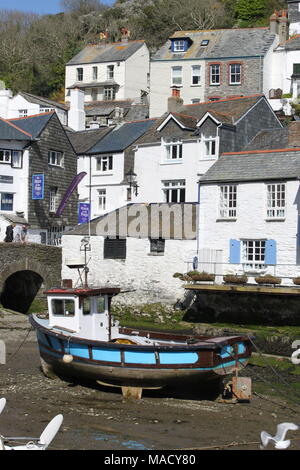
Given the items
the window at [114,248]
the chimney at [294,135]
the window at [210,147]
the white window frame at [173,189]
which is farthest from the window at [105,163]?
the chimney at [294,135]

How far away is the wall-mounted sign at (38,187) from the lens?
150 feet

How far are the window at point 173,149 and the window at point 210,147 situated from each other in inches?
68.7

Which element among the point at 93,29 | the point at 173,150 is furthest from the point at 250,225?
the point at 93,29

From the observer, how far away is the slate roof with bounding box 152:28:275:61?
64244 mm

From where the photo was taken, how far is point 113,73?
77.7 m

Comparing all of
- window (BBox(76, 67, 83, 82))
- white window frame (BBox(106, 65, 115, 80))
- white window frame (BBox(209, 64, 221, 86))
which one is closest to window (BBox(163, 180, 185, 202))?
white window frame (BBox(209, 64, 221, 86))

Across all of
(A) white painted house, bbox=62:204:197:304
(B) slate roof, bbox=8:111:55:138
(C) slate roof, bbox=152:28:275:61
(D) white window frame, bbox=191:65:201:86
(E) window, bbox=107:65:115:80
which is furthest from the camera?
(E) window, bbox=107:65:115:80

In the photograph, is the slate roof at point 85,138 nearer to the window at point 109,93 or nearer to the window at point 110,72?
the window at point 109,93

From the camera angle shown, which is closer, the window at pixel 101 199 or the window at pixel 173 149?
the window at pixel 173 149

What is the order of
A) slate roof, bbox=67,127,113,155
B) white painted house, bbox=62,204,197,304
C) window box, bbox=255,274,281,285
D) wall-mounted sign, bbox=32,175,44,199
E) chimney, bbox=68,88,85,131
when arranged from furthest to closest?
chimney, bbox=68,88,85,131 → slate roof, bbox=67,127,113,155 → wall-mounted sign, bbox=32,175,44,199 → white painted house, bbox=62,204,197,304 → window box, bbox=255,274,281,285

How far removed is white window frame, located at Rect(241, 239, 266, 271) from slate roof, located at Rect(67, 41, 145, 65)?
1761 inches

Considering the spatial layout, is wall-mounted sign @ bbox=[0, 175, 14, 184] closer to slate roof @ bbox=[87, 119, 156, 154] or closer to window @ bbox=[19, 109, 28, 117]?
slate roof @ bbox=[87, 119, 156, 154]

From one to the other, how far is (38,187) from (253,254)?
15.5 metres

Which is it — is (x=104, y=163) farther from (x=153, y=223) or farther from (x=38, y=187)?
(x=153, y=223)
